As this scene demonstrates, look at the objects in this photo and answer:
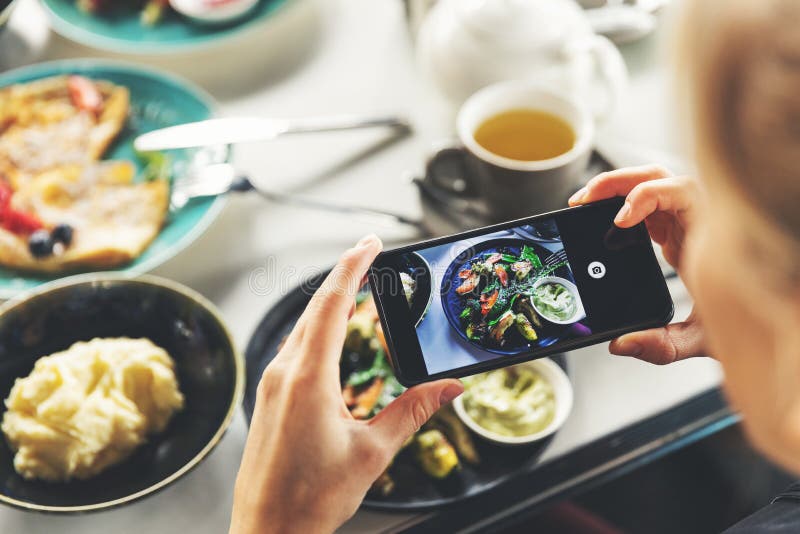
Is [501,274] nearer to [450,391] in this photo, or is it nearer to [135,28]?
[450,391]

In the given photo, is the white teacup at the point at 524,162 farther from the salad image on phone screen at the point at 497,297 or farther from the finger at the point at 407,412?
the finger at the point at 407,412

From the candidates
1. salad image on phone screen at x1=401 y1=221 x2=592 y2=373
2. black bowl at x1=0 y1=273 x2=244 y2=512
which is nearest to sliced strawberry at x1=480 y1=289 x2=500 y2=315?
salad image on phone screen at x1=401 y1=221 x2=592 y2=373

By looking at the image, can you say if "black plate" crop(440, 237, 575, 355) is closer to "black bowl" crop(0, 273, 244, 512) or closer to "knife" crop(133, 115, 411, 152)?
"black bowl" crop(0, 273, 244, 512)

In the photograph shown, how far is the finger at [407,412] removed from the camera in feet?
1.99

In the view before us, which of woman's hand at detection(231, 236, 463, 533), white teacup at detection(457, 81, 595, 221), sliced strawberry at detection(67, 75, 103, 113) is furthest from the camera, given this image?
sliced strawberry at detection(67, 75, 103, 113)

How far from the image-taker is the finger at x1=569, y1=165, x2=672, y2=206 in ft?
2.30

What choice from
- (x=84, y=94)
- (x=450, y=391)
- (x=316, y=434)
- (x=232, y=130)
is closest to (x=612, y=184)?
(x=450, y=391)

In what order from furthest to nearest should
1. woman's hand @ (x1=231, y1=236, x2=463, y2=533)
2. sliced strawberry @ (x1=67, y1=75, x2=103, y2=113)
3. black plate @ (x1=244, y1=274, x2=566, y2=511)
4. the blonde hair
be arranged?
1. sliced strawberry @ (x1=67, y1=75, x2=103, y2=113)
2. black plate @ (x1=244, y1=274, x2=566, y2=511)
3. woman's hand @ (x1=231, y1=236, x2=463, y2=533)
4. the blonde hair

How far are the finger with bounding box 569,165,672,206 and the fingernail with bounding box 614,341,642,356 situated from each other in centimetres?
14

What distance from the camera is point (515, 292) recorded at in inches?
26.2

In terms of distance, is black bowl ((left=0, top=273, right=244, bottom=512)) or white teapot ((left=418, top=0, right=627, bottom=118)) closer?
black bowl ((left=0, top=273, right=244, bottom=512))

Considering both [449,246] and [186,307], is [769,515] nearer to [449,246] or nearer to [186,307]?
[449,246]

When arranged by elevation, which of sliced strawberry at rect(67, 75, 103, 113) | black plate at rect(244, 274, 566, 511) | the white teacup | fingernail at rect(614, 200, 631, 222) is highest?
sliced strawberry at rect(67, 75, 103, 113)

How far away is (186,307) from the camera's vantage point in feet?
2.57
